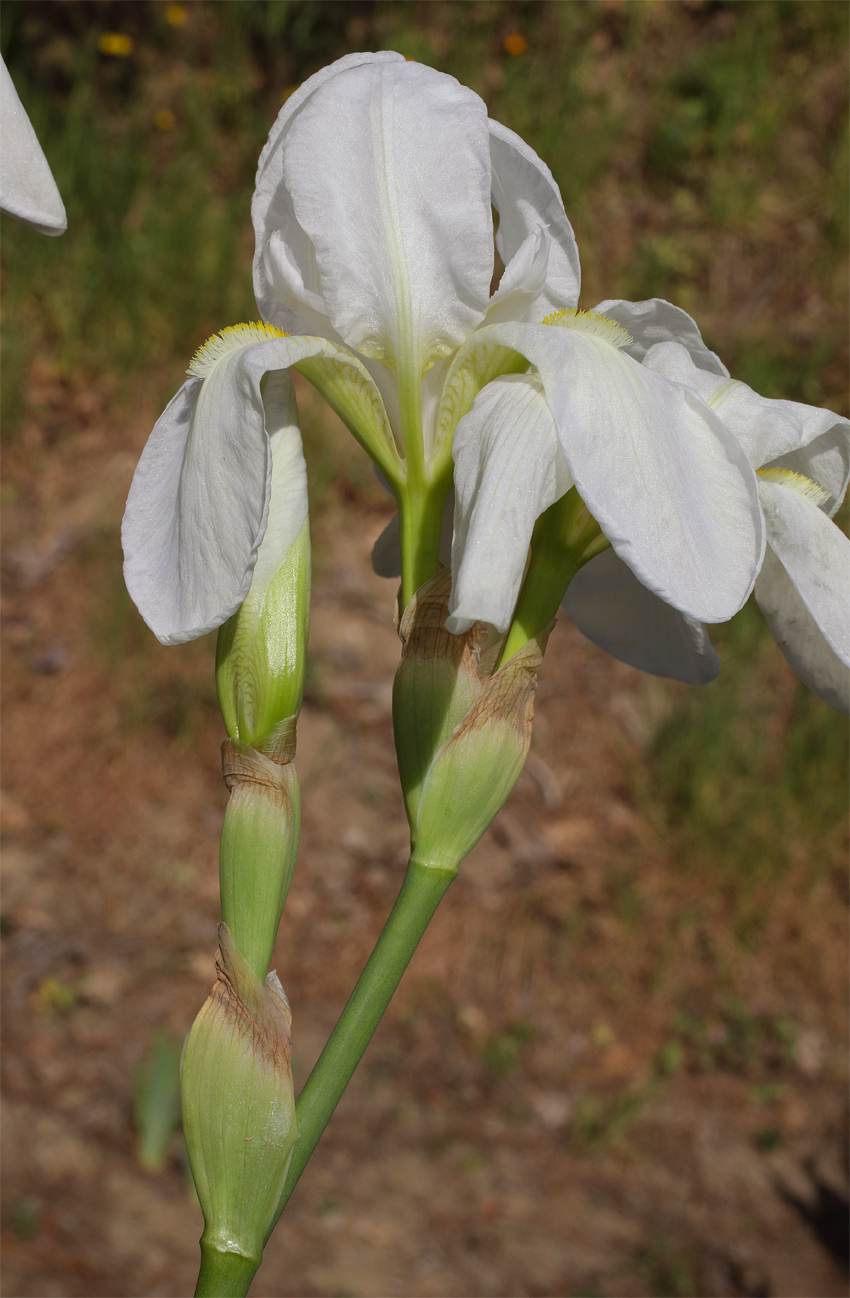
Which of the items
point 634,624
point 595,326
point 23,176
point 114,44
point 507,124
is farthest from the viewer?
point 507,124

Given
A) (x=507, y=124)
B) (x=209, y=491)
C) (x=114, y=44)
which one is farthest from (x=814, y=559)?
(x=114, y=44)

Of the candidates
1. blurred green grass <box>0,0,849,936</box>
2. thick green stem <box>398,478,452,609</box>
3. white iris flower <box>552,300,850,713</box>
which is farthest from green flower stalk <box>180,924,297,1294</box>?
blurred green grass <box>0,0,849,936</box>

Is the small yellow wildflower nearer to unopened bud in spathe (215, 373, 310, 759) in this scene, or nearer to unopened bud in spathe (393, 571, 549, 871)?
unopened bud in spathe (215, 373, 310, 759)

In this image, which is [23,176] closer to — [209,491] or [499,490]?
[209,491]

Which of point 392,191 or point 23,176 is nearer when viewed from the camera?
point 23,176

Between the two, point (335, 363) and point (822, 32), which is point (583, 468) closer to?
point (335, 363)

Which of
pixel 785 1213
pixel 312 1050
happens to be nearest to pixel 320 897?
pixel 312 1050

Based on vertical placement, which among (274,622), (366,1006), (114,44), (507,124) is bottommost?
(114,44)
